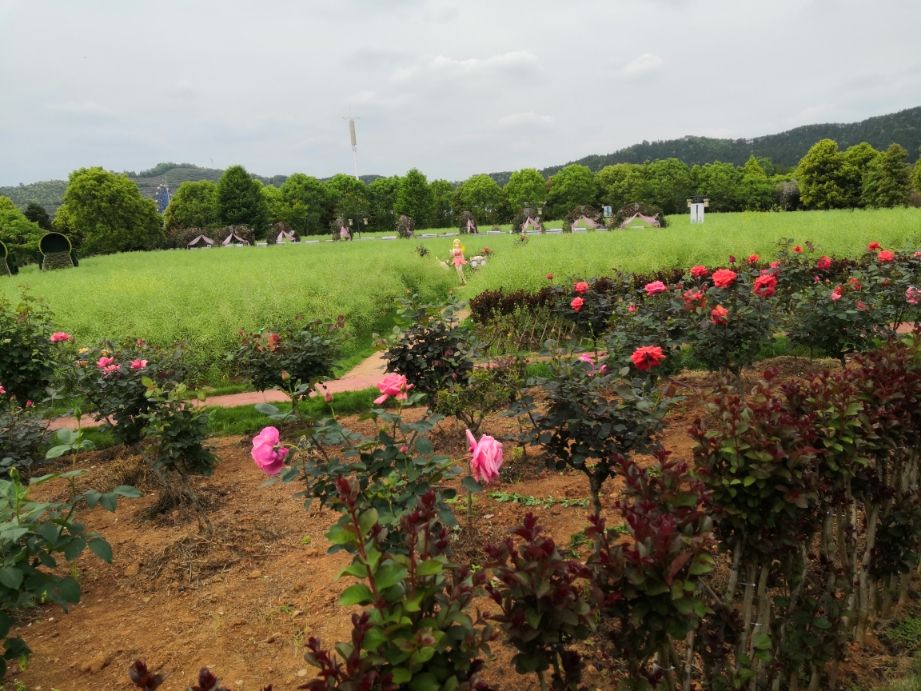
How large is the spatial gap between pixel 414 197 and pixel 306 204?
35.7 feet

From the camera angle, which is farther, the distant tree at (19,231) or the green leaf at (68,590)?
the distant tree at (19,231)

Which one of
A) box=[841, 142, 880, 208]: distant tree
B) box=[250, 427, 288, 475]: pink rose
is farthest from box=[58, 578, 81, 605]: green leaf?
box=[841, 142, 880, 208]: distant tree

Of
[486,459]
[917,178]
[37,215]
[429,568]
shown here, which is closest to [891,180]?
[917,178]

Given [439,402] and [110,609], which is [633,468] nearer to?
[439,402]

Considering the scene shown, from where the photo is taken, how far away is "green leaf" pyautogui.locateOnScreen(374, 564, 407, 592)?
898 millimetres

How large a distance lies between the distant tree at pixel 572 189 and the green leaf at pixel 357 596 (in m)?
50.0

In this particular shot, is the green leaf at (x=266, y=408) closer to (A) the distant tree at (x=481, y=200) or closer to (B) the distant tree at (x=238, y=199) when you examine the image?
(B) the distant tree at (x=238, y=199)

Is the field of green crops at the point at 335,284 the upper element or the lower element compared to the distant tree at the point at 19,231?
lower

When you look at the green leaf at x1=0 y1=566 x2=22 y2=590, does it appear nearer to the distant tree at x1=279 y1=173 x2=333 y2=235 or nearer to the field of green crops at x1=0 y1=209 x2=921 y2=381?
the field of green crops at x1=0 y1=209 x2=921 y2=381

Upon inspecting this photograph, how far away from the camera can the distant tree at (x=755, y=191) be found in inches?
1767

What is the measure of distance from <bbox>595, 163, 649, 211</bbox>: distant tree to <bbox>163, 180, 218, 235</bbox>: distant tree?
33.0m

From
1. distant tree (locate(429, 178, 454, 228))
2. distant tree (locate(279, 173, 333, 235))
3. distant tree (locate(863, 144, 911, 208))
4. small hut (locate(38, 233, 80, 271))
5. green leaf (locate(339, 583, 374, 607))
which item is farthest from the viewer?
distant tree (locate(429, 178, 454, 228))

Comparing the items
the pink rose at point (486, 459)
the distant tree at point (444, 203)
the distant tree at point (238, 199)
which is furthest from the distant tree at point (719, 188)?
the pink rose at point (486, 459)

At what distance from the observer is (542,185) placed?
5144cm
